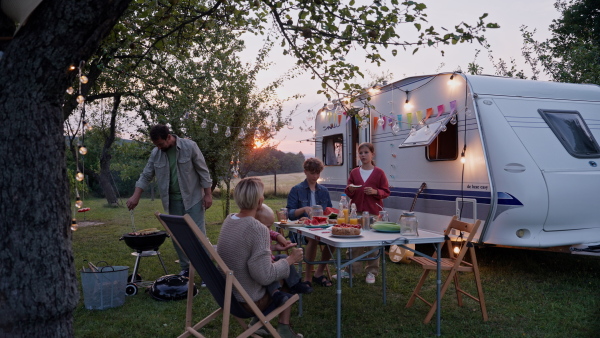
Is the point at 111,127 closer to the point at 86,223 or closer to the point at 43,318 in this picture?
the point at 86,223

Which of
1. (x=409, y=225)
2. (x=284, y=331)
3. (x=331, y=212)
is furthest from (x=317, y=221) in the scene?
(x=284, y=331)

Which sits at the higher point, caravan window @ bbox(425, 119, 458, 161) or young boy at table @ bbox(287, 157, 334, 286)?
caravan window @ bbox(425, 119, 458, 161)

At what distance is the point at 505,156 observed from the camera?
5.20 meters

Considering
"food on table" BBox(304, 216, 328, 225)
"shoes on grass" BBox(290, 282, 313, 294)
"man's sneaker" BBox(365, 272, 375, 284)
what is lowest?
"man's sneaker" BBox(365, 272, 375, 284)

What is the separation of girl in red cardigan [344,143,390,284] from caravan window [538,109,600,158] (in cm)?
195

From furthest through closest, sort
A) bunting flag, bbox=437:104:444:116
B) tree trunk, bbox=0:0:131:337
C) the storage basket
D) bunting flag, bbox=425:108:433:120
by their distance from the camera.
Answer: bunting flag, bbox=425:108:433:120
bunting flag, bbox=437:104:444:116
the storage basket
tree trunk, bbox=0:0:131:337

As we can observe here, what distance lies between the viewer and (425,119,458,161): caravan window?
5.88 meters

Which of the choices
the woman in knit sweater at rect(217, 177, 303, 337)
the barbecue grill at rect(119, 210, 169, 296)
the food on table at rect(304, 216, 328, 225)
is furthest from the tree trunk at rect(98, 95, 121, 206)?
the woman in knit sweater at rect(217, 177, 303, 337)

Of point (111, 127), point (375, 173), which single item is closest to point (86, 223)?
point (111, 127)

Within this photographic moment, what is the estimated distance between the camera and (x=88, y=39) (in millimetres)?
2312

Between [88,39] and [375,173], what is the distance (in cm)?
402

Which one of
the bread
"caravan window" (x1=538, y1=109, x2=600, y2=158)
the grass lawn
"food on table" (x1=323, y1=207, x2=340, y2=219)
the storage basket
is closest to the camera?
the bread

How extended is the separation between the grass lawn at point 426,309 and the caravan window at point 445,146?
144 centimetres

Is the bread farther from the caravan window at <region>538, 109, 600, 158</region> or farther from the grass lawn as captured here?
the caravan window at <region>538, 109, 600, 158</region>
